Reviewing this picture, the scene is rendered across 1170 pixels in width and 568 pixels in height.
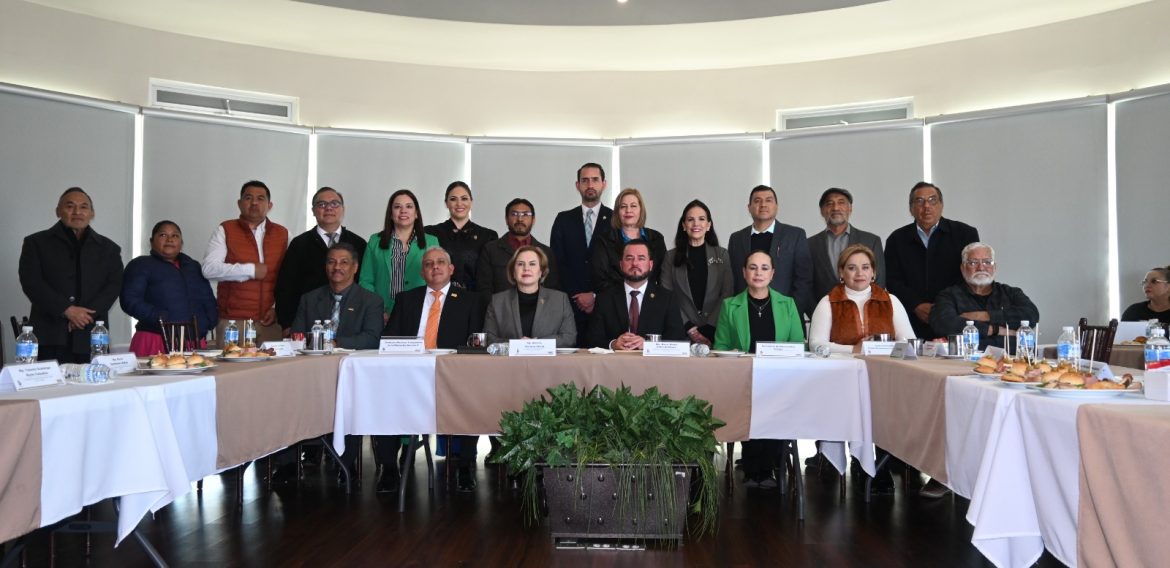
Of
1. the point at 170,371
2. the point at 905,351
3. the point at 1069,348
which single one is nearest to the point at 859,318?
the point at 905,351

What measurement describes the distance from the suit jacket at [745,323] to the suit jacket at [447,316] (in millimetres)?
1269

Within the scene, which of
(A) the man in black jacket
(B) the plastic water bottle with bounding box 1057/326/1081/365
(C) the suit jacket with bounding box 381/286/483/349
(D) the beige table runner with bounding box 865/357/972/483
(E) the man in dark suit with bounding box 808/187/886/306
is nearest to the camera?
(B) the plastic water bottle with bounding box 1057/326/1081/365

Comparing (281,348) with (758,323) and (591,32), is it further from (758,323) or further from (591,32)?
(591,32)

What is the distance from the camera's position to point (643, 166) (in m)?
7.16

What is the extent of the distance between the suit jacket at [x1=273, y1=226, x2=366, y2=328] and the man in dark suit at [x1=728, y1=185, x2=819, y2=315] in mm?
2354

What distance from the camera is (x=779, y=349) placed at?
12.1ft

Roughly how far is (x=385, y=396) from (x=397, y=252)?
1.48m

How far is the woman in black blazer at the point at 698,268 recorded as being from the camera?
15.6ft

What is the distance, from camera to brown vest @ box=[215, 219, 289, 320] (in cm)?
514

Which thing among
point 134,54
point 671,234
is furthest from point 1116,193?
point 134,54

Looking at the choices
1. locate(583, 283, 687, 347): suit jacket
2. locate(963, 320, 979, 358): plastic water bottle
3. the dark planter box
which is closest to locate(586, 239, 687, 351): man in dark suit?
locate(583, 283, 687, 347): suit jacket

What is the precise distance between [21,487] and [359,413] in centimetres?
173

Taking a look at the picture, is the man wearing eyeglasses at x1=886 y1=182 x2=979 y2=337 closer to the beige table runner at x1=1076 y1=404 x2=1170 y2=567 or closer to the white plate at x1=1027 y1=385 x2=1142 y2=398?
the white plate at x1=1027 y1=385 x2=1142 y2=398

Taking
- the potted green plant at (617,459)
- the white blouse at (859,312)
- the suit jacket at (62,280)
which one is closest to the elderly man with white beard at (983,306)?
the white blouse at (859,312)
